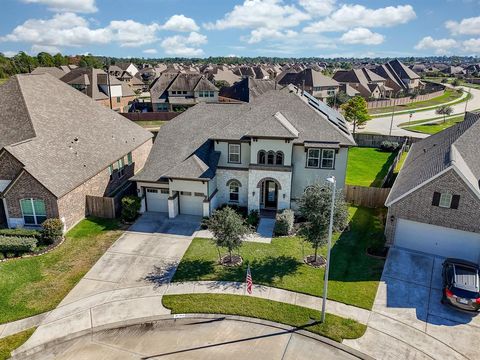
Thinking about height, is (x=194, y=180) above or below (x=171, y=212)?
above

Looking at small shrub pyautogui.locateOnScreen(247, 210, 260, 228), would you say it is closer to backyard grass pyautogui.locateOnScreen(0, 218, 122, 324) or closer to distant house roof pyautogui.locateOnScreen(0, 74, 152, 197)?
backyard grass pyautogui.locateOnScreen(0, 218, 122, 324)

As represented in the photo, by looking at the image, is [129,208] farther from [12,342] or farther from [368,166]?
[368,166]

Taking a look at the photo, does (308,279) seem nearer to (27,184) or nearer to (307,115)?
(307,115)

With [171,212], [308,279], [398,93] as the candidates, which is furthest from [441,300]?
[398,93]

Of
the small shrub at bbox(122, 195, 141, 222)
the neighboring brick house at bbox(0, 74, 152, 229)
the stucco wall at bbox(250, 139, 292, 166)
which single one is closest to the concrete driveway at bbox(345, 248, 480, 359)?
the stucco wall at bbox(250, 139, 292, 166)

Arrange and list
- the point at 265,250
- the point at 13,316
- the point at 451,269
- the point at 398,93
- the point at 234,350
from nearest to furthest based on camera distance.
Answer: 1. the point at 234,350
2. the point at 13,316
3. the point at 451,269
4. the point at 265,250
5. the point at 398,93

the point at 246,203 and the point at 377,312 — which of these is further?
the point at 246,203

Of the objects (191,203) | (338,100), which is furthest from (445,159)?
(338,100)

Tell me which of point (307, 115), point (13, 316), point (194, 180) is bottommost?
point (13, 316)
